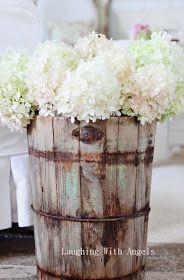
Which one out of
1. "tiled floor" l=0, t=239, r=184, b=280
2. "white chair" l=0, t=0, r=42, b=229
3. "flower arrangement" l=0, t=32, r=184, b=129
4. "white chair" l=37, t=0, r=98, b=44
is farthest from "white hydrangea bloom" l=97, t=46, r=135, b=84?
"white chair" l=37, t=0, r=98, b=44

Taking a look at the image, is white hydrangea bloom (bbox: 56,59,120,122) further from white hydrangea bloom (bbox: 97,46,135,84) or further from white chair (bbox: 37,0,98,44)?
white chair (bbox: 37,0,98,44)

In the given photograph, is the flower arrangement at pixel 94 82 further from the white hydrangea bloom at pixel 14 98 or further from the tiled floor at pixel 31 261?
Result: the tiled floor at pixel 31 261

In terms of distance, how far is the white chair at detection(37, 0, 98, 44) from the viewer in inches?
180

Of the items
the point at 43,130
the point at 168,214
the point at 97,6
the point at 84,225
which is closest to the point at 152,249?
the point at 168,214

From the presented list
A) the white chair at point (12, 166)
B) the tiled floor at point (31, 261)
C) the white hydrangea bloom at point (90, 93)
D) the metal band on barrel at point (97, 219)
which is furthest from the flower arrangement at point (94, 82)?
the tiled floor at point (31, 261)

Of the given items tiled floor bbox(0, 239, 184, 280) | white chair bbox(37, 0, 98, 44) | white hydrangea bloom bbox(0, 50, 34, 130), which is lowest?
tiled floor bbox(0, 239, 184, 280)

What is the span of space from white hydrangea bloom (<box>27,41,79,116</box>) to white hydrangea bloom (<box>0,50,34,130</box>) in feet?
0.11

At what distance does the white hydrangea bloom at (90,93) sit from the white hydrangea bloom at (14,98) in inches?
4.9

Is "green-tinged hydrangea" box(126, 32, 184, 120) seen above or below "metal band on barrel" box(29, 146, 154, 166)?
above

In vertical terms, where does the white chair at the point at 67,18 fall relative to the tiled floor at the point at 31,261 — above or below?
above

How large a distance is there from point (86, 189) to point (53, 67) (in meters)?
0.30

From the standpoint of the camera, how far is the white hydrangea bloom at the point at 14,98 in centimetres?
128

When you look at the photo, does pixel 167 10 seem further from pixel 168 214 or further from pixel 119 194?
pixel 119 194

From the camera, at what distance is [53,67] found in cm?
123
